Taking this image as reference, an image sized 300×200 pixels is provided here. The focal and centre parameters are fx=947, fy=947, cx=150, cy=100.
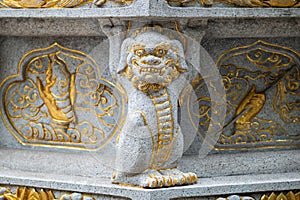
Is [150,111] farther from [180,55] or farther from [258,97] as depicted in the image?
[258,97]

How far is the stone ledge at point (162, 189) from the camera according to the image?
398cm

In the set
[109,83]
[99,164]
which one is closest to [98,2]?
[109,83]

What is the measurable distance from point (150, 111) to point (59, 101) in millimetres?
619

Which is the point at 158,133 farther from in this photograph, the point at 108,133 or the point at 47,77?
the point at 47,77

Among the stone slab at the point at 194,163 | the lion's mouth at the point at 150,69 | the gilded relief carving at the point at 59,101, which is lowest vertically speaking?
the stone slab at the point at 194,163

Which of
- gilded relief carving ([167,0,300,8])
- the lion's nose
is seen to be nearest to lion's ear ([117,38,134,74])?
the lion's nose

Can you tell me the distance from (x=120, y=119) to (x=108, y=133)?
0.34 ft

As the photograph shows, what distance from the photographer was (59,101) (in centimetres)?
445

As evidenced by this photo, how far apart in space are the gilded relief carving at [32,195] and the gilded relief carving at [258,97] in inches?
26.7

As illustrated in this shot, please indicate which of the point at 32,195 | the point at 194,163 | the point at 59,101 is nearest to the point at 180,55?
the point at 194,163

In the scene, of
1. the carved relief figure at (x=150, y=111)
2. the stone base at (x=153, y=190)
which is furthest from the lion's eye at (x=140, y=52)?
the stone base at (x=153, y=190)

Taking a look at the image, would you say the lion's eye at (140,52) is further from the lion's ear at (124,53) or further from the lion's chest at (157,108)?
the lion's chest at (157,108)

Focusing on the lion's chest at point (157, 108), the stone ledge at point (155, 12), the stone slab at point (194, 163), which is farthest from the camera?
the stone slab at point (194, 163)

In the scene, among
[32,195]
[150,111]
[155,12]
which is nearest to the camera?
[155,12]
